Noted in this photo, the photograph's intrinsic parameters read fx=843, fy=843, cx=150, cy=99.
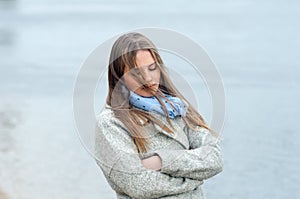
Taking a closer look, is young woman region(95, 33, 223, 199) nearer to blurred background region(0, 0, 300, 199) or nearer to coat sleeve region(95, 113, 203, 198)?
coat sleeve region(95, 113, 203, 198)

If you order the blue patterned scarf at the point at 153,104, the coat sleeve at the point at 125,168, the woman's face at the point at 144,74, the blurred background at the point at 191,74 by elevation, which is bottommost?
the blurred background at the point at 191,74

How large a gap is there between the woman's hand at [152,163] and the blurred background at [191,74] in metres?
3.76

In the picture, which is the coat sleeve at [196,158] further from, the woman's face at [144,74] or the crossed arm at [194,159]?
the woman's face at [144,74]

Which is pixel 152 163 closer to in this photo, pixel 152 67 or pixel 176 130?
pixel 176 130

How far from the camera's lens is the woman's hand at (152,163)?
2.93m

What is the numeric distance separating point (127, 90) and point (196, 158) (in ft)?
1.12

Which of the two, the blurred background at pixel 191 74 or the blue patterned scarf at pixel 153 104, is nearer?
the blue patterned scarf at pixel 153 104

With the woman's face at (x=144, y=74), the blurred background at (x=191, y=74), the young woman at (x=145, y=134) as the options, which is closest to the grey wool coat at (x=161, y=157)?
the young woman at (x=145, y=134)

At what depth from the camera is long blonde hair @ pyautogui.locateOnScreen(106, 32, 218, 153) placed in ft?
9.66

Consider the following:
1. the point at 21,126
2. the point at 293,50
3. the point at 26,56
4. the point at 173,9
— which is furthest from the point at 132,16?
the point at 21,126

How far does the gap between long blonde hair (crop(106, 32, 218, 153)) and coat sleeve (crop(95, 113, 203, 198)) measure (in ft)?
0.12

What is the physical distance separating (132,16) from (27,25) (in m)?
3.01

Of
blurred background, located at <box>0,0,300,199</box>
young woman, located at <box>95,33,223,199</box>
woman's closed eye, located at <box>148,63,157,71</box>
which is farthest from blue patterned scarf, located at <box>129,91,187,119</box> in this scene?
blurred background, located at <box>0,0,300,199</box>

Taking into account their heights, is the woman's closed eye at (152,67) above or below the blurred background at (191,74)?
above
